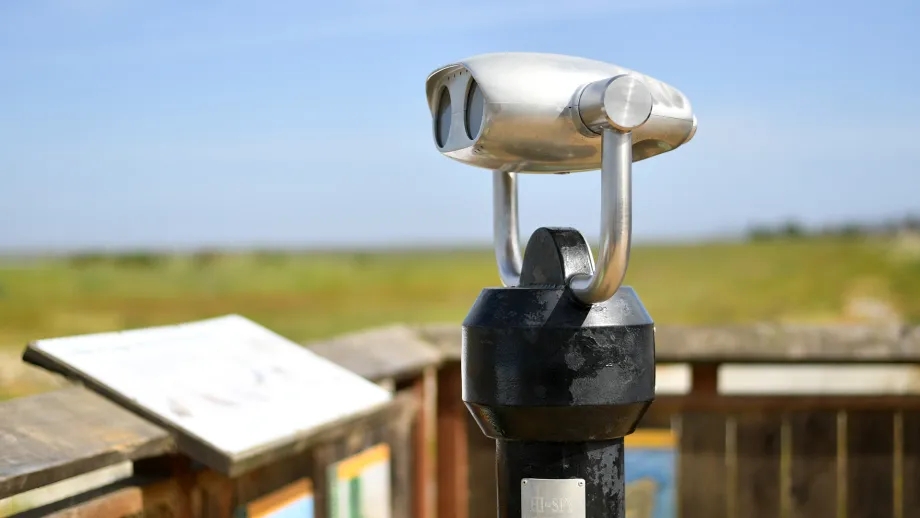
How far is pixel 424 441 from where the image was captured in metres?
3.13

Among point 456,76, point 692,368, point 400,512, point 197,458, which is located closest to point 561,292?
point 456,76

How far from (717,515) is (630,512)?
0.80ft

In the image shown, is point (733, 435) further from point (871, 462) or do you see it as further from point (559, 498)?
point (559, 498)

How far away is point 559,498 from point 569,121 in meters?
0.50

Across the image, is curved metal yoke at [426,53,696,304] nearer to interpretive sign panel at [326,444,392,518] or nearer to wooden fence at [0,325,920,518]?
interpretive sign panel at [326,444,392,518]

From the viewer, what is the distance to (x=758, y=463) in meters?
3.09

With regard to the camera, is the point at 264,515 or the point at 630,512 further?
the point at 630,512

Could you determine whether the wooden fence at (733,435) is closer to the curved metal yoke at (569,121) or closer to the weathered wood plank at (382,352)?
the weathered wood plank at (382,352)

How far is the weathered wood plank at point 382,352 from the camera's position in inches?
104

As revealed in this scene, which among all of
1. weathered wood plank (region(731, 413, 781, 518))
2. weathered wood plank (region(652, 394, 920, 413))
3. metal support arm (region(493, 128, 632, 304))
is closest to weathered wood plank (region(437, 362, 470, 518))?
weathered wood plank (region(652, 394, 920, 413))

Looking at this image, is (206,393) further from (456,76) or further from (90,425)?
(456,76)

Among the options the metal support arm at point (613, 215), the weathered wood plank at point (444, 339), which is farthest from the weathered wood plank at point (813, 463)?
the metal support arm at point (613, 215)

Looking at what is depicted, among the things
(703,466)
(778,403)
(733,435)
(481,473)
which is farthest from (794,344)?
(481,473)

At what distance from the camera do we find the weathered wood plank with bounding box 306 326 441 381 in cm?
265
